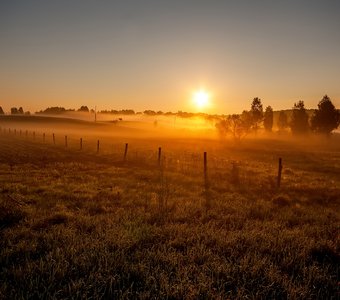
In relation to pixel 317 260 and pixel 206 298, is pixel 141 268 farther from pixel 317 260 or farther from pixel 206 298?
pixel 317 260

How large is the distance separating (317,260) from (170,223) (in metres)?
3.52

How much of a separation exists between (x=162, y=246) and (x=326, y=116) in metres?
79.0

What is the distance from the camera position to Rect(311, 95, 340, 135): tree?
73438 millimetres

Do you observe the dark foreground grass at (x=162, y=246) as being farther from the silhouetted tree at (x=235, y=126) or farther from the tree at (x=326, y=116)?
the tree at (x=326, y=116)

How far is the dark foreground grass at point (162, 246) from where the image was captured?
458 cm

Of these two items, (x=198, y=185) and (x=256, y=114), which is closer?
(x=198, y=185)

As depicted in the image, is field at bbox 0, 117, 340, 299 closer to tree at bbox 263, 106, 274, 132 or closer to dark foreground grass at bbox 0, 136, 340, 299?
dark foreground grass at bbox 0, 136, 340, 299

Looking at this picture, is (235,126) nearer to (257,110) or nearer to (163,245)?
(257,110)

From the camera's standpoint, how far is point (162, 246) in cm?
620

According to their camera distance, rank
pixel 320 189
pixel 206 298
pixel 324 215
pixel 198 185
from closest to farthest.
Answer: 1. pixel 206 298
2. pixel 324 215
3. pixel 198 185
4. pixel 320 189

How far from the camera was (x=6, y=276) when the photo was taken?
15.7 feet

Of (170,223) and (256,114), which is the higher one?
(256,114)

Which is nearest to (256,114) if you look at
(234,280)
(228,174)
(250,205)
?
(228,174)

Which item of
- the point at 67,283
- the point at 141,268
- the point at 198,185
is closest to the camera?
the point at 67,283
